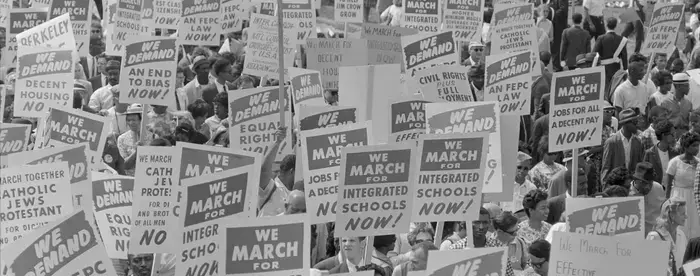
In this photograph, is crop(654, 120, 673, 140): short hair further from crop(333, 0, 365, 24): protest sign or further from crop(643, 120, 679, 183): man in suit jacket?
crop(333, 0, 365, 24): protest sign

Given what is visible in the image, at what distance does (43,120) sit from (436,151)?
3.89 m

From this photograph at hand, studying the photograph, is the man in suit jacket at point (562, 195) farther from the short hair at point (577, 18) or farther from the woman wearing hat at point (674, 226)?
the short hair at point (577, 18)

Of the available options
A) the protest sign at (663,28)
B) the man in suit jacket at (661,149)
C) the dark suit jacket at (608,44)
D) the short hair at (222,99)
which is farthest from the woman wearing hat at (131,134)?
the dark suit jacket at (608,44)

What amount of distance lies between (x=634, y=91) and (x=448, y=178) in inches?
311

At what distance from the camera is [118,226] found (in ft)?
43.2

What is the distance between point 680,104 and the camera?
818 inches

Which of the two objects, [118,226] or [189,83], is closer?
[118,226]

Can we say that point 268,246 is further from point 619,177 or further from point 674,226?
point 674,226

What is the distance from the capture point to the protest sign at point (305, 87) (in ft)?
54.7

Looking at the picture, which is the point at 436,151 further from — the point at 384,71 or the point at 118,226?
the point at 384,71

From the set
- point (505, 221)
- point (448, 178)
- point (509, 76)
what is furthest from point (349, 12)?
point (448, 178)

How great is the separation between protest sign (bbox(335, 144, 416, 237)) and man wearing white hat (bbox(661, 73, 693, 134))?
7880mm

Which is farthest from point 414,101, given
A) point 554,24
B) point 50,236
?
point 554,24

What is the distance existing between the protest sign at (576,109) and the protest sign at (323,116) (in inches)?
81.6
